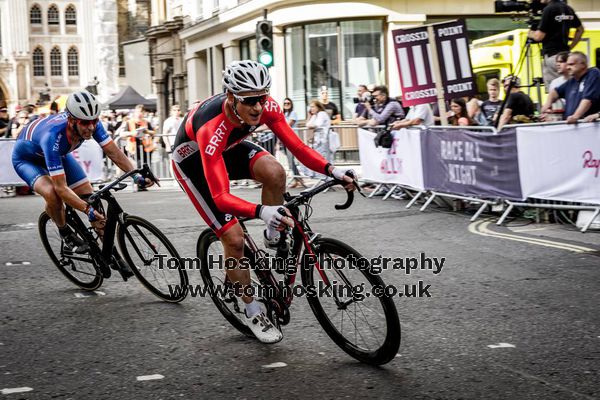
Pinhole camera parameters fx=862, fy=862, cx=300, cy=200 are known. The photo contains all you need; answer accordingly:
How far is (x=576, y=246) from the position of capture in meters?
9.31

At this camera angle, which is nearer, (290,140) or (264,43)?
(290,140)

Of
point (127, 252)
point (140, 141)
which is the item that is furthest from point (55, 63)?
point (127, 252)

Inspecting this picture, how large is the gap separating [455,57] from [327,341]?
9.47 metres

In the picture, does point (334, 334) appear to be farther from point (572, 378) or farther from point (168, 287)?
point (168, 287)

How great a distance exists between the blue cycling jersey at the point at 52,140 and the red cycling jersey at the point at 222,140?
6.20ft

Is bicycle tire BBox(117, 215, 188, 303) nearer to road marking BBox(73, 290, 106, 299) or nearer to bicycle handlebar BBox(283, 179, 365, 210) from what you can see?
road marking BBox(73, 290, 106, 299)

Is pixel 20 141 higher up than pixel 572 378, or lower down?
higher up

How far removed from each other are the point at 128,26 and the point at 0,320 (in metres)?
70.5

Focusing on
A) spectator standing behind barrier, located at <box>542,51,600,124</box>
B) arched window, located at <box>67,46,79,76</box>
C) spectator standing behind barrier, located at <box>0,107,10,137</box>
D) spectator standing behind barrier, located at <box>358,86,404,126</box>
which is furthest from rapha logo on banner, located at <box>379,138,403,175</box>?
arched window, located at <box>67,46,79,76</box>

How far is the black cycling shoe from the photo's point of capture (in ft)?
24.9

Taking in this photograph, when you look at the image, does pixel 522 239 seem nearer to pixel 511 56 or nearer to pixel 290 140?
pixel 290 140

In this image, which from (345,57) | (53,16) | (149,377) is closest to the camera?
(149,377)

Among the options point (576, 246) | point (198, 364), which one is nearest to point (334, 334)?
point (198, 364)

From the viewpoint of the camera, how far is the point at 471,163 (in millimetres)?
12172
